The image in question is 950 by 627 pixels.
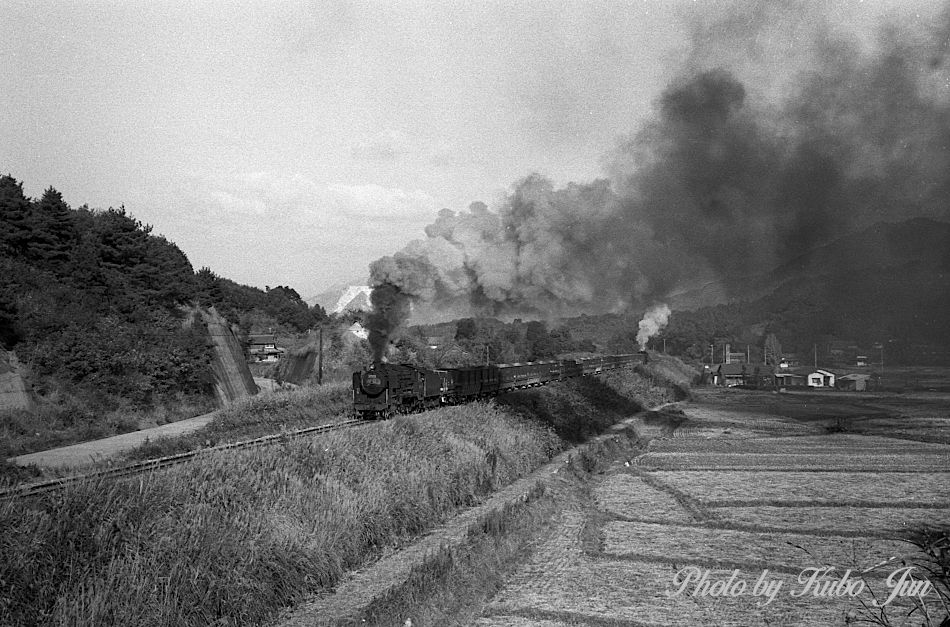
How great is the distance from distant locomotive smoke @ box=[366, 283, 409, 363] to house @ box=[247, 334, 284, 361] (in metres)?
78.8

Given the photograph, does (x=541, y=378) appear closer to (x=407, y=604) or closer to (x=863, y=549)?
(x=863, y=549)

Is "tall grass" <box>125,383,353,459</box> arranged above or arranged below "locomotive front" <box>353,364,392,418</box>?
below

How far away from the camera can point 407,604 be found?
1277 cm

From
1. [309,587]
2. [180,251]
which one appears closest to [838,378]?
[180,251]

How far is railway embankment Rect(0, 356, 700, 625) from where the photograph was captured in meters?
11.0

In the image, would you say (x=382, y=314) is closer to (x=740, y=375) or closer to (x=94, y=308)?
(x=94, y=308)

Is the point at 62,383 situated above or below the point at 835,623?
above

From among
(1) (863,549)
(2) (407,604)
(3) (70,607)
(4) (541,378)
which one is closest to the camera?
(3) (70,607)

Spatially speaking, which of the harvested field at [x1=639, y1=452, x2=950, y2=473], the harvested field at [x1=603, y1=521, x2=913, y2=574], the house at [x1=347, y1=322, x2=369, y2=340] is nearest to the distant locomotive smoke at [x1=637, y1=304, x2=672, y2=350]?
the house at [x1=347, y1=322, x2=369, y2=340]

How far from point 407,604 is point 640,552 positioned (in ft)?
20.6

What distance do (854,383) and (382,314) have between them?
3466 inches

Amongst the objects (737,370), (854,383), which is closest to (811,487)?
(854,383)

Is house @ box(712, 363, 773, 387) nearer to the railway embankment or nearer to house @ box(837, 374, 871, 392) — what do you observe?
house @ box(837, 374, 871, 392)

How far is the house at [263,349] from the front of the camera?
117 m
